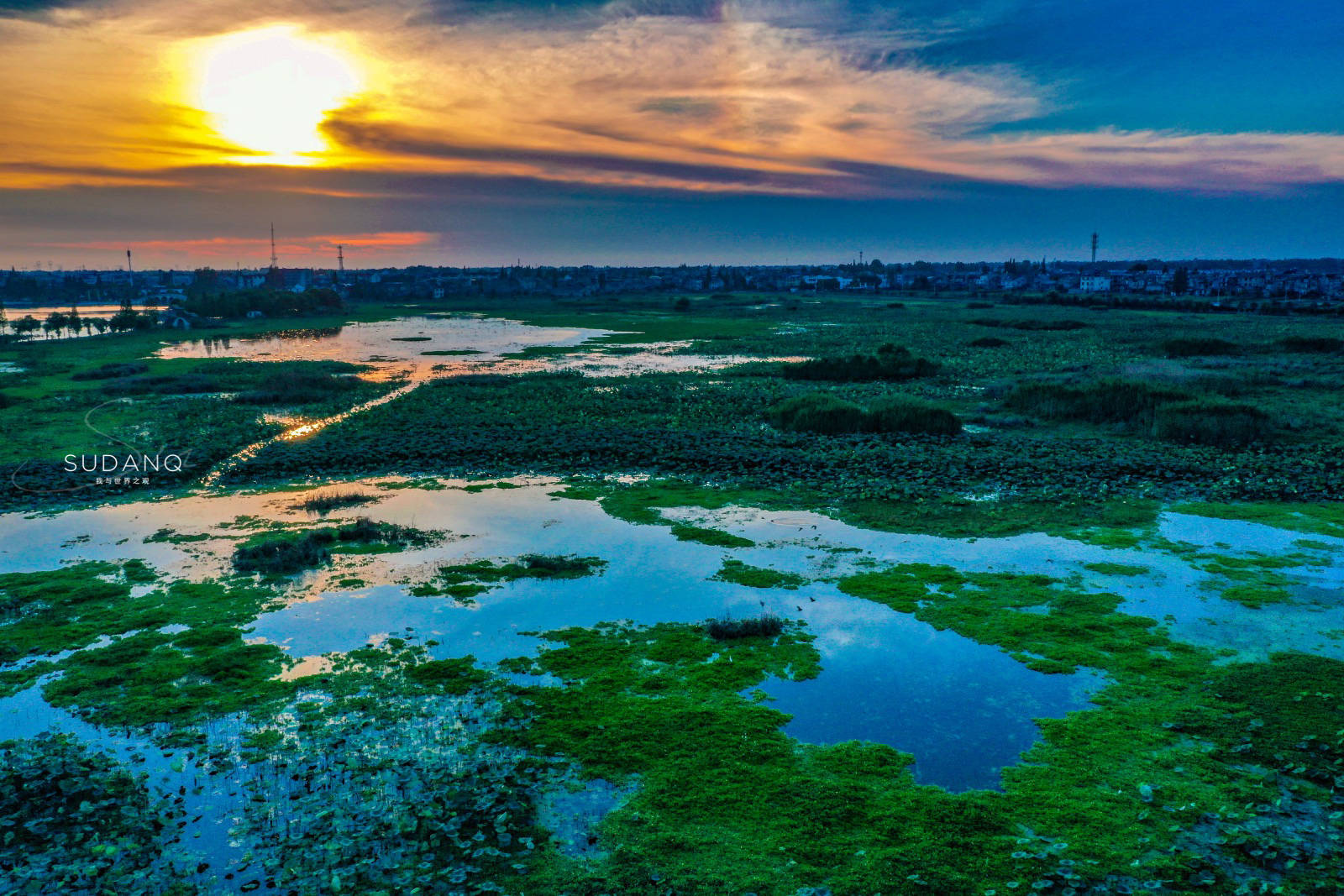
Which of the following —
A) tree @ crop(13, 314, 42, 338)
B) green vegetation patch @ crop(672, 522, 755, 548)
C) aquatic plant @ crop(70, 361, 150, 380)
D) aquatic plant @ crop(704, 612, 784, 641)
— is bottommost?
aquatic plant @ crop(704, 612, 784, 641)

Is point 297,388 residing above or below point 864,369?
below

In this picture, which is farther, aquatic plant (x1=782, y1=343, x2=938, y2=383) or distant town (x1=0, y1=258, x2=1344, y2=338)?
distant town (x1=0, y1=258, x2=1344, y2=338)

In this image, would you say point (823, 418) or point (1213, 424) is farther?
point (823, 418)

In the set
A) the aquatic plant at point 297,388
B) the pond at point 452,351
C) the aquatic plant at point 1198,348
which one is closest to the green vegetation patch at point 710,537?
the aquatic plant at point 297,388

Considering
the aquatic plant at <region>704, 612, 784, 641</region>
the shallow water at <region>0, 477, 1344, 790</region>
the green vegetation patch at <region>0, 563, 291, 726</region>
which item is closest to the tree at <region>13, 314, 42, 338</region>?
the shallow water at <region>0, 477, 1344, 790</region>

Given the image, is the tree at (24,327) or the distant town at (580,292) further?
the distant town at (580,292)

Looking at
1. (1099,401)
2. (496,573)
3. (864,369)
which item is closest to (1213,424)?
(1099,401)

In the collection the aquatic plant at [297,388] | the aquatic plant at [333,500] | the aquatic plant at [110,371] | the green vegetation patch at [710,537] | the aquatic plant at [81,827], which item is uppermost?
the aquatic plant at [110,371]

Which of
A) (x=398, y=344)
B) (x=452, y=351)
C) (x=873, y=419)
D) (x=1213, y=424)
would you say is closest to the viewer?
(x=1213, y=424)

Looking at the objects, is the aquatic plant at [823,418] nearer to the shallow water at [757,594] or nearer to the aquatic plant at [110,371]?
the shallow water at [757,594]

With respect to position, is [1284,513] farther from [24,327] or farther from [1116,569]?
[24,327]

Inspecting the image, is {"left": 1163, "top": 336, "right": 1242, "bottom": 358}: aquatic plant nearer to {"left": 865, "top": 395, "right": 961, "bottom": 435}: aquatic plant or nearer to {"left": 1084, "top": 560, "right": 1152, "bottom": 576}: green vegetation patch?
{"left": 865, "top": 395, "right": 961, "bottom": 435}: aquatic plant

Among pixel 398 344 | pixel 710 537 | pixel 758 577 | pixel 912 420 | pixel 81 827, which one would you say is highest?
pixel 398 344
